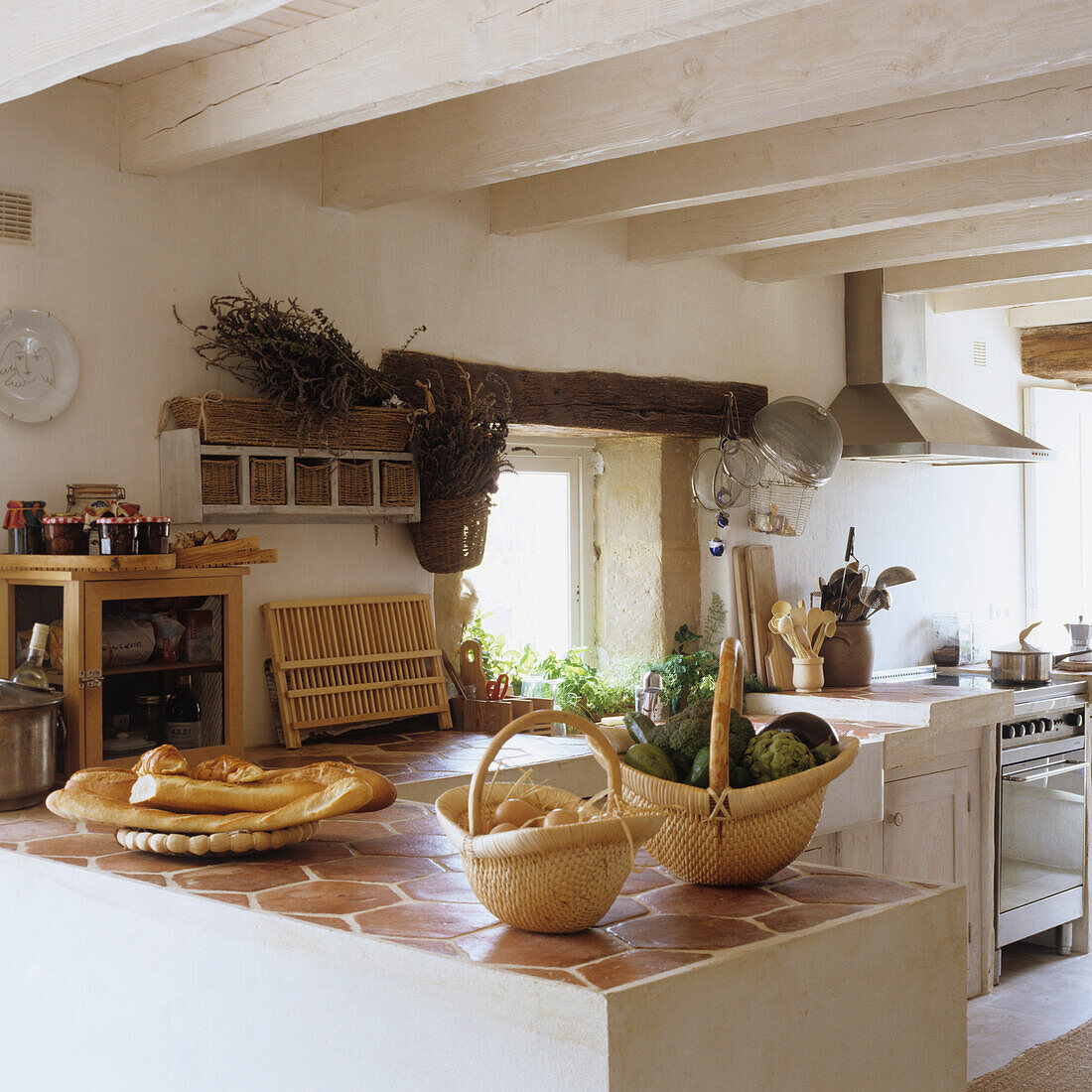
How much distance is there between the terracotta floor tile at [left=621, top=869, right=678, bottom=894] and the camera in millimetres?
1892

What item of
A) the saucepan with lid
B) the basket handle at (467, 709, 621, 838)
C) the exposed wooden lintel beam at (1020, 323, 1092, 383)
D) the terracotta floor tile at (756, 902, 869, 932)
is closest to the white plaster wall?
the saucepan with lid

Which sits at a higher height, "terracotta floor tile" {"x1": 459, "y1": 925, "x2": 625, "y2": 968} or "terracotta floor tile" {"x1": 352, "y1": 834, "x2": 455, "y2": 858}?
"terracotta floor tile" {"x1": 459, "y1": 925, "x2": 625, "y2": 968}

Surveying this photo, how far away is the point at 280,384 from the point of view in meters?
3.24

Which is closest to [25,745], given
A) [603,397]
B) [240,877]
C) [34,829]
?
[34,829]

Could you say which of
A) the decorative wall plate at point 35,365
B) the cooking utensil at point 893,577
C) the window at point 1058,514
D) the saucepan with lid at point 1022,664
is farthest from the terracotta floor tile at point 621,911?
the window at point 1058,514

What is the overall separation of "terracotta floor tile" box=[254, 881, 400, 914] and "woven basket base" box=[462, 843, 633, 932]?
23cm

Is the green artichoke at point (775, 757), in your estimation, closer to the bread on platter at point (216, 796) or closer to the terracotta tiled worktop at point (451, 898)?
the terracotta tiled worktop at point (451, 898)

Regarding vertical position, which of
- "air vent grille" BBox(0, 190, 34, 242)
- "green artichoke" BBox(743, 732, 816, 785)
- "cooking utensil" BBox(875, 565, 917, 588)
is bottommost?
"green artichoke" BBox(743, 732, 816, 785)

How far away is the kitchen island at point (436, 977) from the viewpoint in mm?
1480

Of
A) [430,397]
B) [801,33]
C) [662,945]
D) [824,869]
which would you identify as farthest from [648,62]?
[662,945]

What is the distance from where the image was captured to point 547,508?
4691 mm

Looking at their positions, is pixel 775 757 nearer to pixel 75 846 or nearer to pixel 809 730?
pixel 809 730

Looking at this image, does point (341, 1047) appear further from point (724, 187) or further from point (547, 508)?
point (547, 508)

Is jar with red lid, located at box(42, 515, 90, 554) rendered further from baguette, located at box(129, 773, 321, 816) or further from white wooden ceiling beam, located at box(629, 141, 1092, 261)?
white wooden ceiling beam, located at box(629, 141, 1092, 261)
